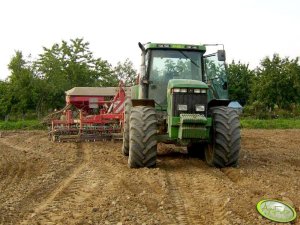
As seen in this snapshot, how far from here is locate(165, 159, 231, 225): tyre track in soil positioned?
496 cm

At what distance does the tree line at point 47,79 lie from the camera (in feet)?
114

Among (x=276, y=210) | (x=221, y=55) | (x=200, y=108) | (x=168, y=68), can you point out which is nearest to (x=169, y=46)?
(x=168, y=68)

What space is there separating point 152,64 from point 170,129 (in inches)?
70.7

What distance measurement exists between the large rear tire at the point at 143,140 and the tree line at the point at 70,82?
26446mm

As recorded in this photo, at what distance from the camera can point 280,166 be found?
8945mm

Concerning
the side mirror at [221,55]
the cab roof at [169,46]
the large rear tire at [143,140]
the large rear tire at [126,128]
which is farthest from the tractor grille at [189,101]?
the large rear tire at [126,128]

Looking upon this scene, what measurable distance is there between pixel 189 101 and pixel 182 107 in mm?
176

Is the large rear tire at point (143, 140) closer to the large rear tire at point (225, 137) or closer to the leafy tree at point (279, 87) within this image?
the large rear tire at point (225, 137)

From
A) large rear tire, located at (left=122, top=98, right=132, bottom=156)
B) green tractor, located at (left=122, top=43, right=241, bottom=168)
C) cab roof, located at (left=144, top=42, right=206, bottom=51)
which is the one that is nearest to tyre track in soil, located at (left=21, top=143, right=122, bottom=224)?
green tractor, located at (left=122, top=43, right=241, bottom=168)

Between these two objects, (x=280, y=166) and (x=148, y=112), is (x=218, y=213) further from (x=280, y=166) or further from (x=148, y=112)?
(x=280, y=166)

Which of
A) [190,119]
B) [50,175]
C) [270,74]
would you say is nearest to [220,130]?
[190,119]

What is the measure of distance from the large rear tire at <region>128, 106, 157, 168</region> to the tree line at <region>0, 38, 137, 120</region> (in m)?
25.7

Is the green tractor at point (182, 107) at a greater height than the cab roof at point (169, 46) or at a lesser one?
lesser

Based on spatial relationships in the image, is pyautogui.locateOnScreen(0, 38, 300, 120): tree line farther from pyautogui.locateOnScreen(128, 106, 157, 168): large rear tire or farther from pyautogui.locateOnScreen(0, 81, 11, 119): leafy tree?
pyautogui.locateOnScreen(128, 106, 157, 168): large rear tire
